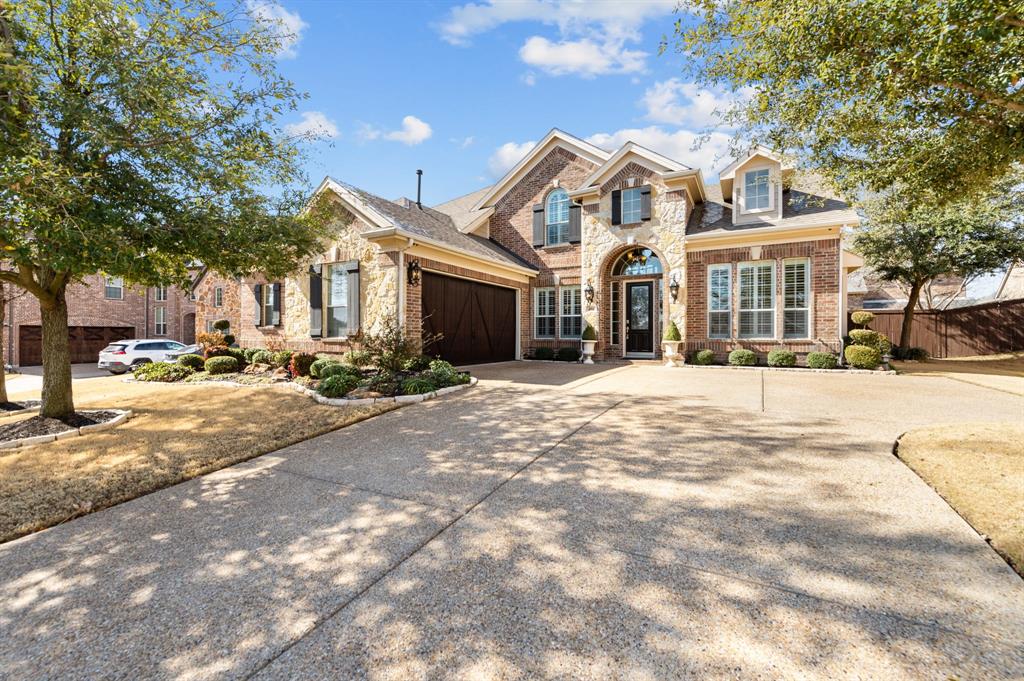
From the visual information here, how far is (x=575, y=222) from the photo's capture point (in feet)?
47.9

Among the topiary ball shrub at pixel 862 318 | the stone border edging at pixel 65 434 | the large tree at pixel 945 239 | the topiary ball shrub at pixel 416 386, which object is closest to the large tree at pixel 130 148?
the stone border edging at pixel 65 434

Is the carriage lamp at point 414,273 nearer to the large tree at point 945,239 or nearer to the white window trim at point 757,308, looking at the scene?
the white window trim at point 757,308

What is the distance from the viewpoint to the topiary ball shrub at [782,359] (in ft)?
36.6

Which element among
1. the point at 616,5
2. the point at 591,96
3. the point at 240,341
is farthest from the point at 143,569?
the point at 240,341

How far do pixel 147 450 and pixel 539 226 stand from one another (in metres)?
12.7

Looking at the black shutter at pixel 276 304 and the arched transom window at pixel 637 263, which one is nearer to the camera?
the black shutter at pixel 276 304

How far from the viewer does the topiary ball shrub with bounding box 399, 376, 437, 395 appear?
7398mm

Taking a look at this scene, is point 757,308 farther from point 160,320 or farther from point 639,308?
point 160,320

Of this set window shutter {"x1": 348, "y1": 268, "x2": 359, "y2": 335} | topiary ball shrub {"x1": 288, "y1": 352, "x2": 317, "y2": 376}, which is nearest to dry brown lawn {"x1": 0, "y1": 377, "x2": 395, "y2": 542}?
topiary ball shrub {"x1": 288, "y1": 352, "x2": 317, "y2": 376}

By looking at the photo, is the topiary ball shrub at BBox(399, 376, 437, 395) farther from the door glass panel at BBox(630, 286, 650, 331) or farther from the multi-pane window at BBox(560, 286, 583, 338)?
the door glass panel at BBox(630, 286, 650, 331)

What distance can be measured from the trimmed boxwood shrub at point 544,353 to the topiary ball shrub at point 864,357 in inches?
310

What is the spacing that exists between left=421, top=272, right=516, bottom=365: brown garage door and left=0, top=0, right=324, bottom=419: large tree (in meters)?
4.88

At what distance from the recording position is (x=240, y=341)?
569 inches

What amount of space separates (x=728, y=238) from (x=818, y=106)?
255 inches
